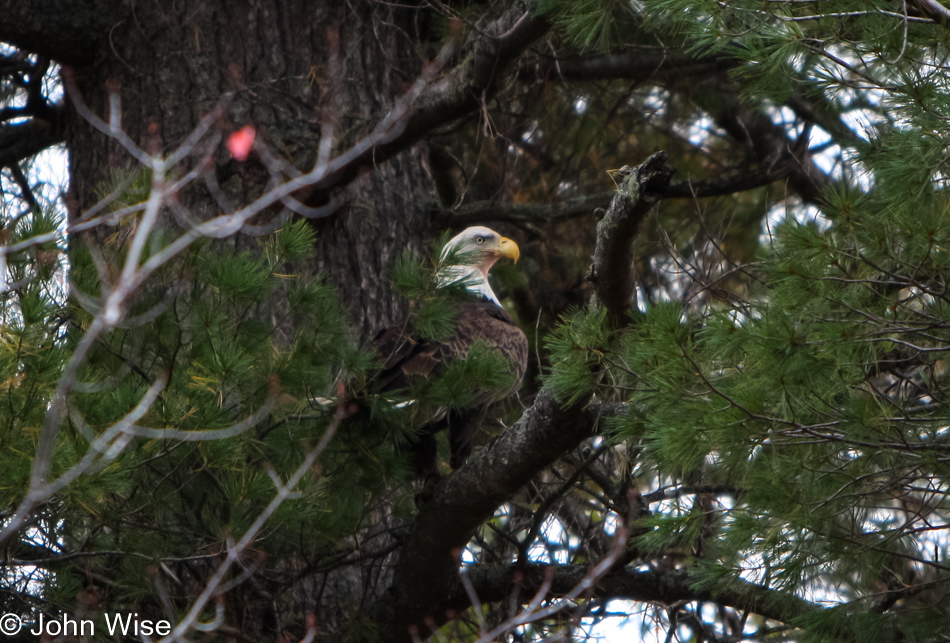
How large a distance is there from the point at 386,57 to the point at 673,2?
7.51 ft

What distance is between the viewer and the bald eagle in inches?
134

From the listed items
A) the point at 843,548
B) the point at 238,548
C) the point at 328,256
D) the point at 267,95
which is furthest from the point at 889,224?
the point at 267,95

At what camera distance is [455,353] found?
3.90 meters

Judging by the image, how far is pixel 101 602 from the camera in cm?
308

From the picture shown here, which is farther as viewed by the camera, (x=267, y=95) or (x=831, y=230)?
(x=267, y=95)

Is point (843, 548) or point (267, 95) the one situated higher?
point (267, 95)

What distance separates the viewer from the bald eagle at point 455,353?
11.1 feet

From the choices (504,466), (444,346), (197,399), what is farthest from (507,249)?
(197,399)

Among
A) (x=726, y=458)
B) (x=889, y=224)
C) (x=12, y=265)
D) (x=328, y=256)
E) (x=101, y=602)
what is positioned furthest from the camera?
(x=328, y=256)

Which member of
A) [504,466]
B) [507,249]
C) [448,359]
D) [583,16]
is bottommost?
[504,466]

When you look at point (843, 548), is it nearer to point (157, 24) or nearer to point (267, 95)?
point (267, 95)

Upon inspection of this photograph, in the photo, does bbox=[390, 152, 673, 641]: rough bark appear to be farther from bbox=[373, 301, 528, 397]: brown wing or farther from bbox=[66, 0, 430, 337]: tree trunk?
bbox=[66, 0, 430, 337]: tree trunk

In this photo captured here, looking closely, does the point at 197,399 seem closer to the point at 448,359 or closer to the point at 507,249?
the point at 448,359

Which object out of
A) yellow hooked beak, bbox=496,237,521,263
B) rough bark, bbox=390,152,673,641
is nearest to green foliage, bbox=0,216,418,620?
rough bark, bbox=390,152,673,641
